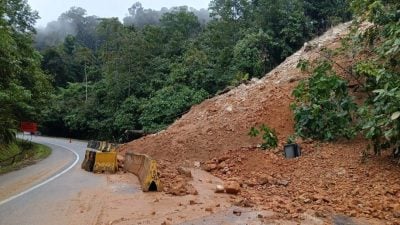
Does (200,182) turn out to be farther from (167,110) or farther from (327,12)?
(327,12)

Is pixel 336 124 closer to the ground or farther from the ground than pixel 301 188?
farther from the ground

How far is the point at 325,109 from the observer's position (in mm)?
12469

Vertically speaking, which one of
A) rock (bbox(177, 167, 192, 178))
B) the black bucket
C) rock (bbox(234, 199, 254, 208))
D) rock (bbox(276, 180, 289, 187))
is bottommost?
rock (bbox(234, 199, 254, 208))

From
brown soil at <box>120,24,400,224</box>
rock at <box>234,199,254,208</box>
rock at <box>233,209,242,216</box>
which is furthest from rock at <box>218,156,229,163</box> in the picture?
rock at <box>233,209,242,216</box>

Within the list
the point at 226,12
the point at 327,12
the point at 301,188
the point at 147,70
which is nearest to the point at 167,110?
the point at 147,70

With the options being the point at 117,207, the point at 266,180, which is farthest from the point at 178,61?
the point at 117,207

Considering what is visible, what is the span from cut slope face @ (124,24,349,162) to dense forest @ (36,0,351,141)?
5.15 metres

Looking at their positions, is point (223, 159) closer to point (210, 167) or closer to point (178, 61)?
point (210, 167)

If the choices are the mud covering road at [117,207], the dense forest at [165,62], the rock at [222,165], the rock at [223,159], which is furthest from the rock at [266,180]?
the dense forest at [165,62]

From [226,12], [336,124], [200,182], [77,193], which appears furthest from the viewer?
[226,12]

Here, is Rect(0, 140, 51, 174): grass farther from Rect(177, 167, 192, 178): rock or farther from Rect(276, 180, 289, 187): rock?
Rect(276, 180, 289, 187): rock

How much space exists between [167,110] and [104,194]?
79.9 ft

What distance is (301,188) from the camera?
9.09m

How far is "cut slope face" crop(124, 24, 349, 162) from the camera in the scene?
50.0ft
